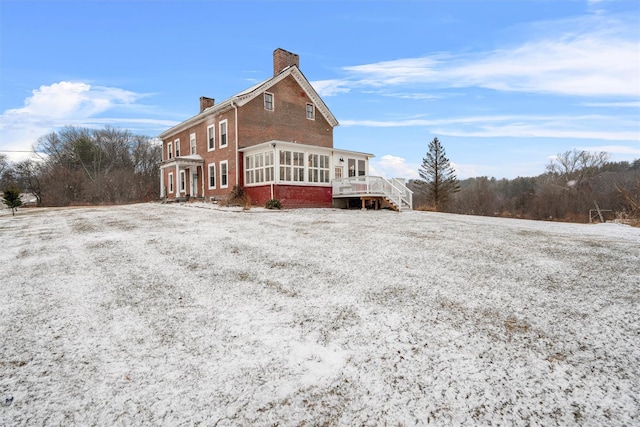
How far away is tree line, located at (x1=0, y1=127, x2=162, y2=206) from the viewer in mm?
33166

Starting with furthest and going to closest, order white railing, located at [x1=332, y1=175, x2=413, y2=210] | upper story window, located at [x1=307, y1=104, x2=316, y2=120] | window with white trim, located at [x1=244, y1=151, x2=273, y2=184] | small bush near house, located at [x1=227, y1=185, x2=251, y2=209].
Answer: upper story window, located at [x1=307, y1=104, x2=316, y2=120] → small bush near house, located at [x1=227, y1=185, x2=251, y2=209] → white railing, located at [x1=332, y1=175, x2=413, y2=210] → window with white trim, located at [x1=244, y1=151, x2=273, y2=184]

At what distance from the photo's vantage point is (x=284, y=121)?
20953 mm

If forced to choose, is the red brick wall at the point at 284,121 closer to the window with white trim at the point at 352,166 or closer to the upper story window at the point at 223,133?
the upper story window at the point at 223,133

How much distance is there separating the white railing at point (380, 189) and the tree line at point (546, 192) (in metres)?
17.6

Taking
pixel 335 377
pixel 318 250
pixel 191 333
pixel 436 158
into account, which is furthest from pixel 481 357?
pixel 436 158

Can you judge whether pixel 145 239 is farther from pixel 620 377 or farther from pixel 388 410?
pixel 620 377

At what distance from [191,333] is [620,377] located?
12.8 feet

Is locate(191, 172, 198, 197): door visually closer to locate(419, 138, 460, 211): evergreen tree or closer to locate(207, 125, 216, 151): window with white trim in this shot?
locate(207, 125, 216, 151): window with white trim

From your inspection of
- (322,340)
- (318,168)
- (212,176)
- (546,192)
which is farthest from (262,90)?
(546,192)

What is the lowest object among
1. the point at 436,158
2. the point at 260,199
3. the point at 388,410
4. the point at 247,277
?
the point at 388,410

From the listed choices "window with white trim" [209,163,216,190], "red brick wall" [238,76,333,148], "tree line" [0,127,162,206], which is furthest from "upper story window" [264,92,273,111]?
"tree line" [0,127,162,206]

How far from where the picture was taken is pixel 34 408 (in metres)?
2.33

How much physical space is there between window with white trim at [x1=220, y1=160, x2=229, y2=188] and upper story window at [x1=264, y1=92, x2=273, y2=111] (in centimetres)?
436

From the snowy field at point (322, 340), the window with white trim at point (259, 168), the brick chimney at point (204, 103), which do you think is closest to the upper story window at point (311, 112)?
the window with white trim at point (259, 168)
